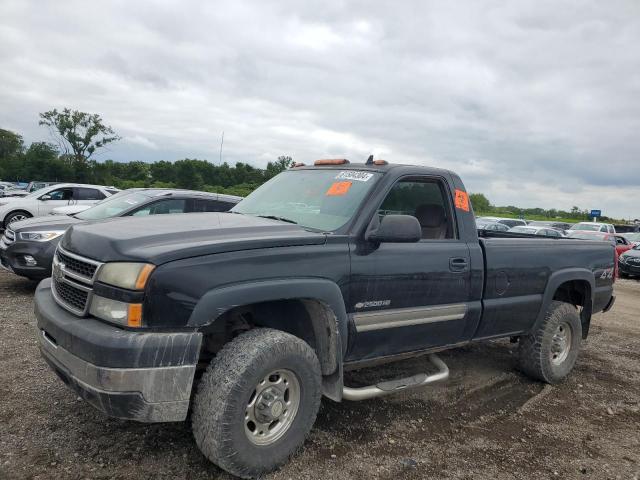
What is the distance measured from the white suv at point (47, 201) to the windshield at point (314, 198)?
1060 cm

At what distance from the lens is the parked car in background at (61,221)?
675 cm

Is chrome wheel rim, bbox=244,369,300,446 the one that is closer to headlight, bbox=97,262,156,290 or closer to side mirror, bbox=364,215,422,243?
headlight, bbox=97,262,156,290

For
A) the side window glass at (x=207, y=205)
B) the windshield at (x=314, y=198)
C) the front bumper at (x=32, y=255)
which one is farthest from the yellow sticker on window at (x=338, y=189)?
the front bumper at (x=32, y=255)

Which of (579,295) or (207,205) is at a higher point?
(207,205)

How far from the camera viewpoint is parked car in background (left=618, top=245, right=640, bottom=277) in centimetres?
1631

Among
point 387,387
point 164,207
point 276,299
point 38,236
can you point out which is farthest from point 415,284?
point 38,236

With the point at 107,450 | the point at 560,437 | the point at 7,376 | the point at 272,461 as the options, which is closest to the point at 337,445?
the point at 272,461

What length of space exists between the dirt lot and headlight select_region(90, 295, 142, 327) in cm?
95

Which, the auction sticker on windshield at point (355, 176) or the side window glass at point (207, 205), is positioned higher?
the auction sticker on windshield at point (355, 176)

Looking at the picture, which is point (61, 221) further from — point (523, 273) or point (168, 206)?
point (523, 273)

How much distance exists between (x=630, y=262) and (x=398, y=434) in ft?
52.6

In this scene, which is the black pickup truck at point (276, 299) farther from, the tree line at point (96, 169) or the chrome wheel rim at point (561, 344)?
the tree line at point (96, 169)

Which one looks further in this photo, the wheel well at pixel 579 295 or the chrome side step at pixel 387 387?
the wheel well at pixel 579 295

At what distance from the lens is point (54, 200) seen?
44.7ft
